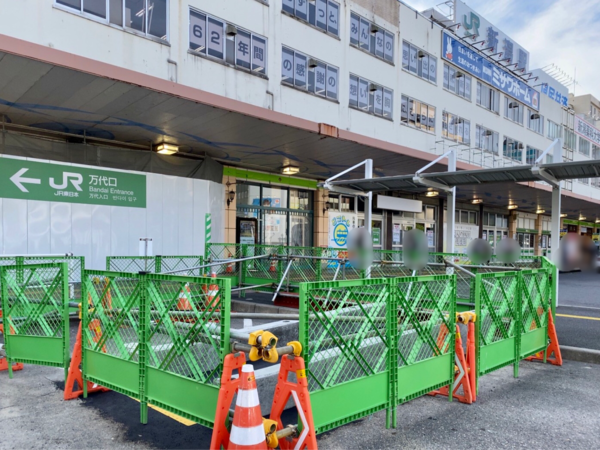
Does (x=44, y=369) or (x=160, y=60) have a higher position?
(x=160, y=60)

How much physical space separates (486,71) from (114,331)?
25.8 m

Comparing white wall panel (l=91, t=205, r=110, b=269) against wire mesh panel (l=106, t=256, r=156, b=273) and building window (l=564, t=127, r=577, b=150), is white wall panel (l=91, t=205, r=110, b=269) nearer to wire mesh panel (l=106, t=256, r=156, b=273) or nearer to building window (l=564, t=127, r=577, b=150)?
wire mesh panel (l=106, t=256, r=156, b=273)

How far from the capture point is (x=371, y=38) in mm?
18016

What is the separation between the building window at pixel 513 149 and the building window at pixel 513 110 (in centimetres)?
140

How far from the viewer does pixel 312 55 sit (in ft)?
50.8

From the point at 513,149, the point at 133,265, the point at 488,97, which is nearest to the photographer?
the point at 133,265

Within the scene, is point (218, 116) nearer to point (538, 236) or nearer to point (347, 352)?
point (347, 352)

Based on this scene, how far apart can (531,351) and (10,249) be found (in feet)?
35.6

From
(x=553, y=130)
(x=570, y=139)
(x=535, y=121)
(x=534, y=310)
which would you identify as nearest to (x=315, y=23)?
(x=534, y=310)

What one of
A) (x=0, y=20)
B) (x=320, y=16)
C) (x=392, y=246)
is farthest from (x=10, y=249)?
(x=392, y=246)

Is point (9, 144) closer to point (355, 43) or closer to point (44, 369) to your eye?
point (44, 369)

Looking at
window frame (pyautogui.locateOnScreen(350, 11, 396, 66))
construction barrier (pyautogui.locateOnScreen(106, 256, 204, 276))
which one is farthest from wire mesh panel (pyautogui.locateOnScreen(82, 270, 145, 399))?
window frame (pyautogui.locateOnScreen(350, 11, 396, 66))

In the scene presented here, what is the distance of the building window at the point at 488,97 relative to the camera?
80.2 ft

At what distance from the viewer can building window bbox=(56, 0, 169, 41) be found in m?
10.0
